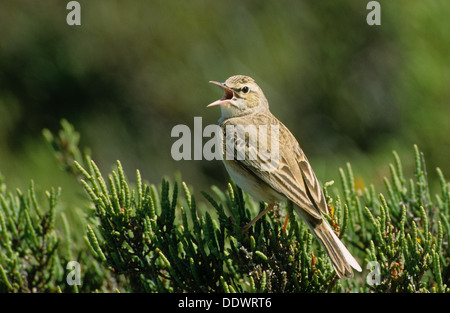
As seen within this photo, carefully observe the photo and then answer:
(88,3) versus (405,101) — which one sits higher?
(88,3)

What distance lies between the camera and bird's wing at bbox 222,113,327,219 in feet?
10.9

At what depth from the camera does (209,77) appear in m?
6.26

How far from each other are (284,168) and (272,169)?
0.08m

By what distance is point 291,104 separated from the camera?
6316 mm

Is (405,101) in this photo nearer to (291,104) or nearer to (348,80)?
(348,80)

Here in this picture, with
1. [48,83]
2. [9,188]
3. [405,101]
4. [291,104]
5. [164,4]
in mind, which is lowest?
[9,188]

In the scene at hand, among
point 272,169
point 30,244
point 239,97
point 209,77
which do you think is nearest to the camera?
point 30,244

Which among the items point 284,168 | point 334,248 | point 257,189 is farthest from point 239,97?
point 334,248

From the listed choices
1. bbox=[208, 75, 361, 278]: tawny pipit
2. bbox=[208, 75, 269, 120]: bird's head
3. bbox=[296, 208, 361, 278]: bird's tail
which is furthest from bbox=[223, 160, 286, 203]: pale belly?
bbox=[208, 75, 269, 120]: bird's head

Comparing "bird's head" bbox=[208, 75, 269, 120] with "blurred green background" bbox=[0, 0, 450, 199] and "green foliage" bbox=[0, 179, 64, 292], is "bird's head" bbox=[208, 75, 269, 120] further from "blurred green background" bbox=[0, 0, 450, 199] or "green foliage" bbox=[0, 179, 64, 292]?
"green foliage" bbox=[0, 179, 64, 292]

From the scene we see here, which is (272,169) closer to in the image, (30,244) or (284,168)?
(284,168)

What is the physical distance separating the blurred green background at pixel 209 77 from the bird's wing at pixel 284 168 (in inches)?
30.3

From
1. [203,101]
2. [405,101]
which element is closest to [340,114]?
[405,101]

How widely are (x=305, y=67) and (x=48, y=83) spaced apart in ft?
9.98
